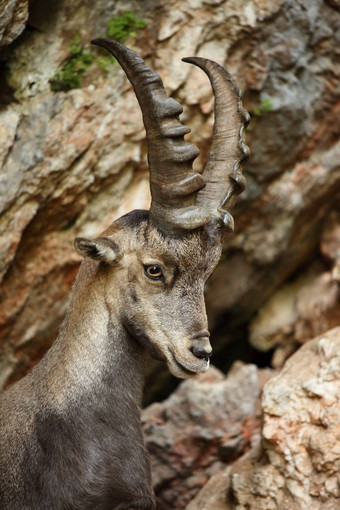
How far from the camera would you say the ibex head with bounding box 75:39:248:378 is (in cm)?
531

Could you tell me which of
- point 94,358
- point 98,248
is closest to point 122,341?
point 94,358

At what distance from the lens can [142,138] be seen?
814cm

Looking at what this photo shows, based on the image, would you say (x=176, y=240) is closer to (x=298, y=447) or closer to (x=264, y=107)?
(x=298, y=447)

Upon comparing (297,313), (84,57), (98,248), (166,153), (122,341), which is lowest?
(297,313)

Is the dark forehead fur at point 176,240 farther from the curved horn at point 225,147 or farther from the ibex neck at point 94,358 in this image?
the ibex neck at point 94,358

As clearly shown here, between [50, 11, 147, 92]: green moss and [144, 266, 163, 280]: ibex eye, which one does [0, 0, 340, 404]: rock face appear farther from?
[144, 266, 163, 280]: ibex eye

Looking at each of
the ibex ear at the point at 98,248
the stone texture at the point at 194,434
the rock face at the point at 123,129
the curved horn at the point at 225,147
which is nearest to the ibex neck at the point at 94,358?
the ibex ear at the point at 98,248

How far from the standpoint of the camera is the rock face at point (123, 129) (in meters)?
7.38

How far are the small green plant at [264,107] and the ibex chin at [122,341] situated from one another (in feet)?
11.3

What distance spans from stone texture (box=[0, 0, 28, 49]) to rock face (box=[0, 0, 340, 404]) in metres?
0.03

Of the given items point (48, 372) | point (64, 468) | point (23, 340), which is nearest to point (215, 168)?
point (48, 372)

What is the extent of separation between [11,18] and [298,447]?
186 inches

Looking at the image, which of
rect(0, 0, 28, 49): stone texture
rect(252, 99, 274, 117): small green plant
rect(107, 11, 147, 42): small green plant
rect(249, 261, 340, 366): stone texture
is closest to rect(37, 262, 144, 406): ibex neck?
rect(0, 0, 28, 49): stone texture

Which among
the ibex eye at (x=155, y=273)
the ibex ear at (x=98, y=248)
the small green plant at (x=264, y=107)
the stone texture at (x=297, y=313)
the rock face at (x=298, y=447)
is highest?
the ibex ear at (x=98, y=248)
